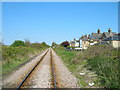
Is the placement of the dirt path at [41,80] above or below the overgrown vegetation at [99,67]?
below

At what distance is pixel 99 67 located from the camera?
442 inches

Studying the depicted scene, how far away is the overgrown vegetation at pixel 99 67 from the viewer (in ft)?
29.1

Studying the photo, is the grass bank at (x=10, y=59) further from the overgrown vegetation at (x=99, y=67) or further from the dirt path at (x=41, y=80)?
the overgrown vegetation at (x=99, y=67)

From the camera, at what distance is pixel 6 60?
1778cm

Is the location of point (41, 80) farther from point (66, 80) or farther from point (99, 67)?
point (99, 67)

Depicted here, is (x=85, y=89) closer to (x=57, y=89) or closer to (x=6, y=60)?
(x=57, y=89)

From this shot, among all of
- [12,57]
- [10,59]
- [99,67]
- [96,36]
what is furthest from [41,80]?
[96,36]

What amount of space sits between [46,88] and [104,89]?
9.83 feet

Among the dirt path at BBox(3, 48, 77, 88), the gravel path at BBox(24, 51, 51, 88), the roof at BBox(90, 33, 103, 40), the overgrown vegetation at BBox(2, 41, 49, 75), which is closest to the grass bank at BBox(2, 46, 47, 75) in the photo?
the overgrown vegetation at BBox(2, 41, 49, 75)

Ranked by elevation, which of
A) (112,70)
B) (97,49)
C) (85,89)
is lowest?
(85,89)

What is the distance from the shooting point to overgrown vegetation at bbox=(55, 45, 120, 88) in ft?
29.1

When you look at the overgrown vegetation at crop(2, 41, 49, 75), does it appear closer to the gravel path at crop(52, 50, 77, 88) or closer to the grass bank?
the grass bank

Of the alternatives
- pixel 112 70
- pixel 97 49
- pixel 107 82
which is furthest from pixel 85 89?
pixel 97 49

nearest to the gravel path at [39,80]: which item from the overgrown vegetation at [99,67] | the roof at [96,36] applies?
the overgrown vegetation at [99,67]
